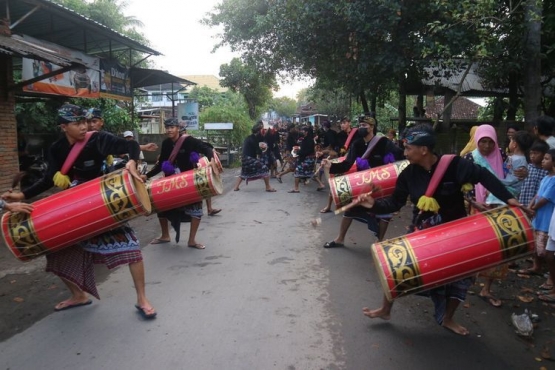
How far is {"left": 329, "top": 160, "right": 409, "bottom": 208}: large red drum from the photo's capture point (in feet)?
14.7

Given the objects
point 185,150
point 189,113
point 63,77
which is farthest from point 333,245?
point 189,113

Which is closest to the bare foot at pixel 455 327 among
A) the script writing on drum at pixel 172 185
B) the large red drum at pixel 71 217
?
the large red drum at pixel 71 217

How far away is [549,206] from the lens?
3.85 metres

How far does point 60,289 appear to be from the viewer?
4.12 meters

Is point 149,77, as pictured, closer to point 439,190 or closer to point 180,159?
point 180,159

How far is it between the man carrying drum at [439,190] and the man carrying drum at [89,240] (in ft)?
6.16

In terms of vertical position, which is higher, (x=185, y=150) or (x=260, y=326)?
(x=185, y=150)

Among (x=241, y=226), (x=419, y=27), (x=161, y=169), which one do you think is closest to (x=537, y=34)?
(x=419, y=27)

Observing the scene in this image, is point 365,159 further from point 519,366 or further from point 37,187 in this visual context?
point 37,187

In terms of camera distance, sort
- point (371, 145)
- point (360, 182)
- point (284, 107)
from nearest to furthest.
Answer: point (360, 182) → point (371, 145) → point (284, 107)

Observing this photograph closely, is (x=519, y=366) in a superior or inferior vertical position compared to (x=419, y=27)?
inferior

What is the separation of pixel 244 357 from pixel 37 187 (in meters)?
2.13

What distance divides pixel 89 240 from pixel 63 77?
7564 millimetres

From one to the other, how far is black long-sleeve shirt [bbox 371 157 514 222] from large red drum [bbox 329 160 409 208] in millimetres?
1186
